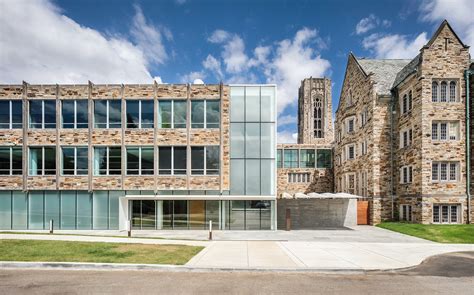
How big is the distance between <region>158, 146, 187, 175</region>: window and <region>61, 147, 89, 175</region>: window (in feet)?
19.6

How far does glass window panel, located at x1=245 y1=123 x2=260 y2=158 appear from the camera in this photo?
23547 mm

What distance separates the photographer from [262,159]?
2348 centimetres

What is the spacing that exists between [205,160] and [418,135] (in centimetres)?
1765

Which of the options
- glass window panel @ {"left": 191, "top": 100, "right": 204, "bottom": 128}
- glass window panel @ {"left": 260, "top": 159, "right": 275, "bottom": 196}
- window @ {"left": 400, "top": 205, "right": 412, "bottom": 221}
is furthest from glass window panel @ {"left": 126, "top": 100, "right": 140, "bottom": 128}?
window @ {"left": 400, "top": 205, "right": 412, "bottom": 221}

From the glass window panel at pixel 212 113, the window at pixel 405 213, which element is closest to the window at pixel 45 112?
the glass window panel at pixel 212 113

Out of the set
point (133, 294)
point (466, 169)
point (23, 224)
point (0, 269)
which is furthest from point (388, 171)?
point (23, 224)

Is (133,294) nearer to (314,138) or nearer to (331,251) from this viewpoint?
(331,251)

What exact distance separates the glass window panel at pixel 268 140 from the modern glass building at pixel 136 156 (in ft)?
0.26

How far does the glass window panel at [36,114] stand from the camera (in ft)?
79.2

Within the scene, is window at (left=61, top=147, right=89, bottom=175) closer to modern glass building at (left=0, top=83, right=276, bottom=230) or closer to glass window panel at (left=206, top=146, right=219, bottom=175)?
modern glass building at (left=0, top=83, right=276, bottom=230)

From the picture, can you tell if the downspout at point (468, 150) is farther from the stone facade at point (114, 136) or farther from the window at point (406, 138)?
the stone facade at point (114, 136)

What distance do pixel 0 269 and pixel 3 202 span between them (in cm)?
1583

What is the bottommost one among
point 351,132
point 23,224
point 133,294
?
point 23,224

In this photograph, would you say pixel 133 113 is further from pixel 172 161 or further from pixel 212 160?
pixel 212 160
